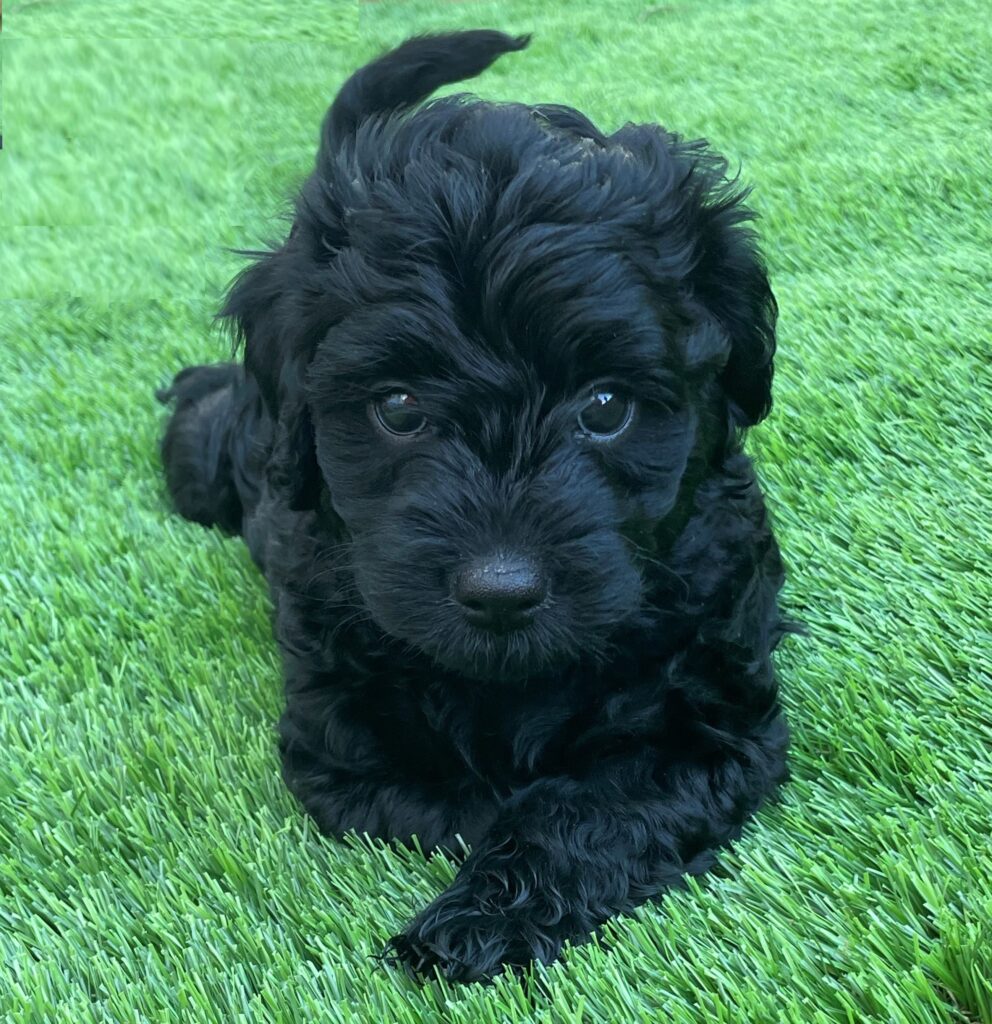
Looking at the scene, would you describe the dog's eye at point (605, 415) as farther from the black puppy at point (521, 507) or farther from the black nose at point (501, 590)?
the black nose at point (501, 590)

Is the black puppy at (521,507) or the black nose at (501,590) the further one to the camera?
the black puppy at (521,507)

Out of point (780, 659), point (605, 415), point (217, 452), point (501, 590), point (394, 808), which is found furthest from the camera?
point (217, 452)

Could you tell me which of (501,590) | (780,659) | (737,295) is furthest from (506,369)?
(780,659)

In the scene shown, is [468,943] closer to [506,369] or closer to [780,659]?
[506,369]

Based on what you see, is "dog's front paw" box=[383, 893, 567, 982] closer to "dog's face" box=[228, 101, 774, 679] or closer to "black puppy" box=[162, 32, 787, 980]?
"black puppy" box=[162, 32, 787, 980]

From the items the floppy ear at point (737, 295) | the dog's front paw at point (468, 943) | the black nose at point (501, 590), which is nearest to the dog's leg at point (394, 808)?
the dog's front paw at point (468, 943)

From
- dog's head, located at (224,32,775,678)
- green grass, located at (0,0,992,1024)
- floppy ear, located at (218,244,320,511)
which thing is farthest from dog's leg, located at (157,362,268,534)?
A: dog's head, located at (224,32,775,678)
